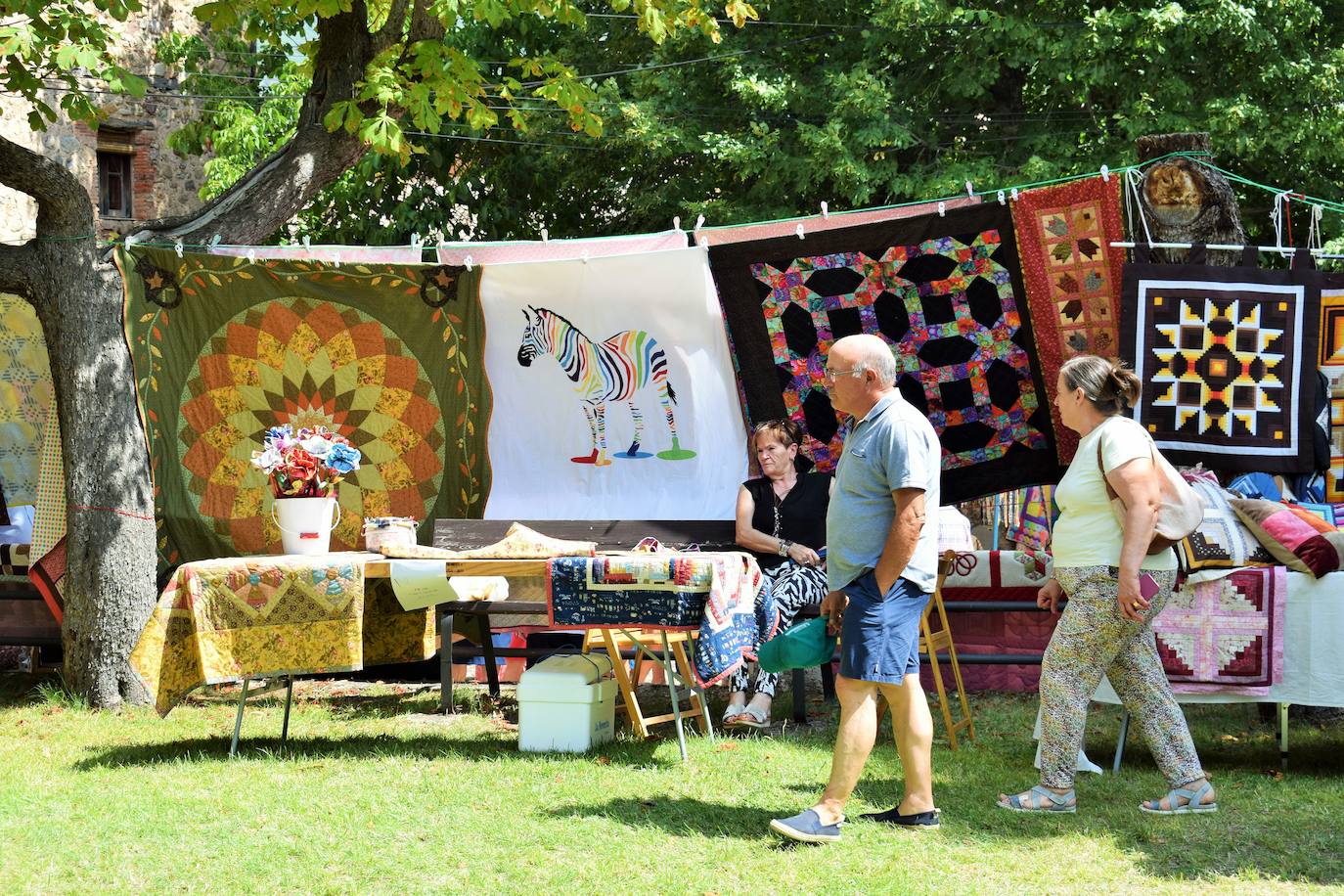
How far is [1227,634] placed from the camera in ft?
15.3

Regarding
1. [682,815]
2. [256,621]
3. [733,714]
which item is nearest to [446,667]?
[256,621]

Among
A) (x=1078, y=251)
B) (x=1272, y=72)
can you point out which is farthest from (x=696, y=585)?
(x=1272, y=72)

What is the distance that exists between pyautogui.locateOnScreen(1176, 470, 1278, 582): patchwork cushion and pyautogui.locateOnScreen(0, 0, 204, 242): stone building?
12595 millimetres

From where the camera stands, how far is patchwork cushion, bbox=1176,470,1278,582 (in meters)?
4.70

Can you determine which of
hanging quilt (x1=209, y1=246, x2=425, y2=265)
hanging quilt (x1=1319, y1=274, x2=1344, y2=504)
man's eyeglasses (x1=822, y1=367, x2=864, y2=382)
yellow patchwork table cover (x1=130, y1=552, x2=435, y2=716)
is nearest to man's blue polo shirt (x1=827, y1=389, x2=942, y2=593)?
man's eyeglasses (x1=822, y1=367, x2=864, y2=382)

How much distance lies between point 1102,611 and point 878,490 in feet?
2.88

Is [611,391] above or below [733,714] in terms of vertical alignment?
above

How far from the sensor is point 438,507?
22.6 ft

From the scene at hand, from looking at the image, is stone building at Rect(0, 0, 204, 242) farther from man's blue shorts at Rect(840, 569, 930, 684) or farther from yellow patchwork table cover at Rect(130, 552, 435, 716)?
man's blue shorts at Rect(840, 569, 930, 684)

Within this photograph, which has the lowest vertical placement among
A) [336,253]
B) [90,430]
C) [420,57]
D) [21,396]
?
[90,430]

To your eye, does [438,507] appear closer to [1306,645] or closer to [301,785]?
[301,785]

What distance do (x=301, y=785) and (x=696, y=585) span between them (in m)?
1.46

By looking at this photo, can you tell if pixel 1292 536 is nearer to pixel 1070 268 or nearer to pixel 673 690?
pixel 1070 268

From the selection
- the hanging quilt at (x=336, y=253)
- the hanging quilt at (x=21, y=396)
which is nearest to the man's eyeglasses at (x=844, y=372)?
the hanging quilt at (x=336, y=253)
